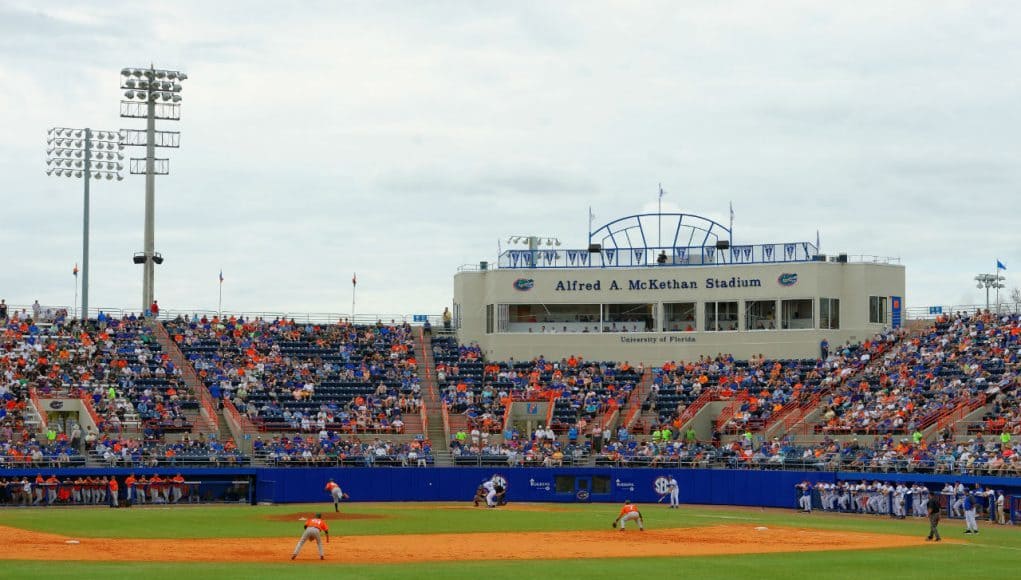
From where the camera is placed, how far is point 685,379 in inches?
3209

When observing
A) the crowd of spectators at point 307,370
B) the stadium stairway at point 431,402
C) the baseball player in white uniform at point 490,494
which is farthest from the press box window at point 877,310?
the baseball player in white uniform at point 490,494

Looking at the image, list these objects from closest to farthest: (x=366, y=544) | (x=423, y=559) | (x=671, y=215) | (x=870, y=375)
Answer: (x=423, y=559), (x=366, y=544), (x=870, y=375), (x=671, y=215)

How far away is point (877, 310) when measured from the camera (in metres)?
84.2

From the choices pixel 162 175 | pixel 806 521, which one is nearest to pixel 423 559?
pixel 806 521

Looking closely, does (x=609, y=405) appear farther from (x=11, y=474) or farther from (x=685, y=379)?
(x=11, y=474)

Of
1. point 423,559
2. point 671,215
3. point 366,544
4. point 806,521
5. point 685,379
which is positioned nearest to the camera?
point 423,559

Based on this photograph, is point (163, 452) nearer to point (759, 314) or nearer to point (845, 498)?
point (845, 498)

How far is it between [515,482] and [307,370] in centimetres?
1495

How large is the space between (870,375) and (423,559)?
135 feet

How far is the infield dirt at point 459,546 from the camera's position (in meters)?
41.5

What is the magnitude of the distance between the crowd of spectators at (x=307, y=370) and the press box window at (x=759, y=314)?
19661mm

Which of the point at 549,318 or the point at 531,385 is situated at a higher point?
the point at 549,318

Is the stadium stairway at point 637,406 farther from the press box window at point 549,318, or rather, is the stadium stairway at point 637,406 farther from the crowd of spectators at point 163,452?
the crowd of spectators at point 163,452

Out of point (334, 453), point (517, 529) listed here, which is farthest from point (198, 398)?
point (517, 529)
